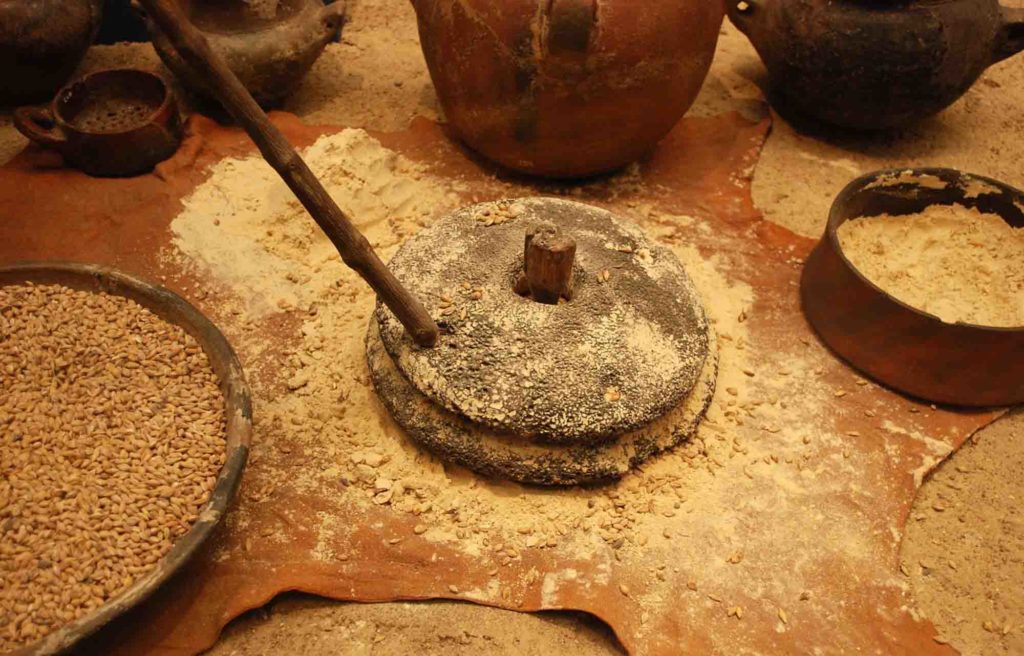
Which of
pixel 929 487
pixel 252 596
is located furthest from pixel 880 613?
pixel 252 596

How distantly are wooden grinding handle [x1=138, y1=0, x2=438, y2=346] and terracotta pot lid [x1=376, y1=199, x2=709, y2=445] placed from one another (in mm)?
133

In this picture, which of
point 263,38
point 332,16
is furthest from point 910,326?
point 263,38

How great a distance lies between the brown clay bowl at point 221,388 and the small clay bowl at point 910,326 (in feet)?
6.23

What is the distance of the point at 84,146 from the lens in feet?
9.41

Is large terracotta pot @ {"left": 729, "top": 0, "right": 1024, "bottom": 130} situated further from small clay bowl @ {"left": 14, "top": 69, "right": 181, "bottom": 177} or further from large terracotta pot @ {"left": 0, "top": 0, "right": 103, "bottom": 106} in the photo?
large terracotta pot @ {"left": 0, "top": 0, "right": 103, "bottom": 106}

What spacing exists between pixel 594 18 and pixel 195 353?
1748 mm

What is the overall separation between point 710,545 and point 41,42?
135 inches

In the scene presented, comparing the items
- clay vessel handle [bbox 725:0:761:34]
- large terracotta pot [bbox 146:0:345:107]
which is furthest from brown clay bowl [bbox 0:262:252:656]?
clay vessel handle [bbox 725:0:761:34]

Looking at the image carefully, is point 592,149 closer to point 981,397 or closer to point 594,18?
point 594,18

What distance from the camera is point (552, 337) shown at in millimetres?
1992

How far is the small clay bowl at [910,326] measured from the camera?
7.31 feet

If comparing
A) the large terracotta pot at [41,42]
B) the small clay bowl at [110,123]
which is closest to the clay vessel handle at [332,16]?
the small clay bowl at [110,123]

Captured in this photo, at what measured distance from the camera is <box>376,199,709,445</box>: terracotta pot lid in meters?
1.91

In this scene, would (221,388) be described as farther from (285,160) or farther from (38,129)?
(38,129)
